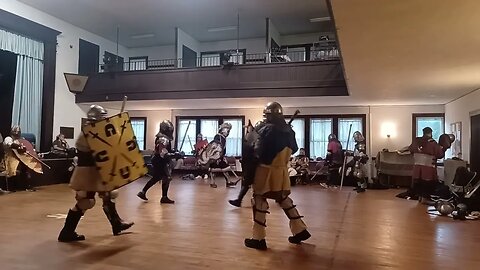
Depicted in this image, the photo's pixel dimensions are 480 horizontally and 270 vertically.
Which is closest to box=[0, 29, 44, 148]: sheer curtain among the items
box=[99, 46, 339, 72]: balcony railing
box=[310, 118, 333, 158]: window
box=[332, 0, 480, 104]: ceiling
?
box=[99, 46, 339, 72]: balcony railing

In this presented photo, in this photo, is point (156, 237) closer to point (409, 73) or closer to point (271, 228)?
point (271, 228)

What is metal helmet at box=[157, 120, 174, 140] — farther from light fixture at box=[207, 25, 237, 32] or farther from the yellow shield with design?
light fixture at box=[207, 25, 237, 32]

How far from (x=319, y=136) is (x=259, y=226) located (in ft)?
30.1

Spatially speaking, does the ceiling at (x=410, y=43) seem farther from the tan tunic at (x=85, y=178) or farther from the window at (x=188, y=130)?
the window at (x=188, y=130)

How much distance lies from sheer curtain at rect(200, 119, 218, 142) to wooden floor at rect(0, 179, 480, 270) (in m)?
7.28

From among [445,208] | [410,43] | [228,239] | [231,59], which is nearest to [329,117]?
[231,59]

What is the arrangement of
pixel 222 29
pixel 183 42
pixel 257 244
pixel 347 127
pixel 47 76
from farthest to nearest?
pixel 183 42, pixel 222 29, pixel 347 127, pixel 47 76, pixel 257 244

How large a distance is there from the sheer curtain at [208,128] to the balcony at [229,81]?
286 centimetres

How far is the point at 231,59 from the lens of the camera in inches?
520

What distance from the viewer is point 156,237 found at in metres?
4.04

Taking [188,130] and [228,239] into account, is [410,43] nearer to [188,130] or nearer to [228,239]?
[228,239]

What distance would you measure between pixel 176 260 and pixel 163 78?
28.0ft

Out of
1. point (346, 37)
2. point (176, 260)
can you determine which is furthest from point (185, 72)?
point (176, 260)

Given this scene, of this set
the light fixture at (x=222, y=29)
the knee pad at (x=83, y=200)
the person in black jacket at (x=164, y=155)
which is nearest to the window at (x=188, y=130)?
the light fixture at (x=222, y=29)
